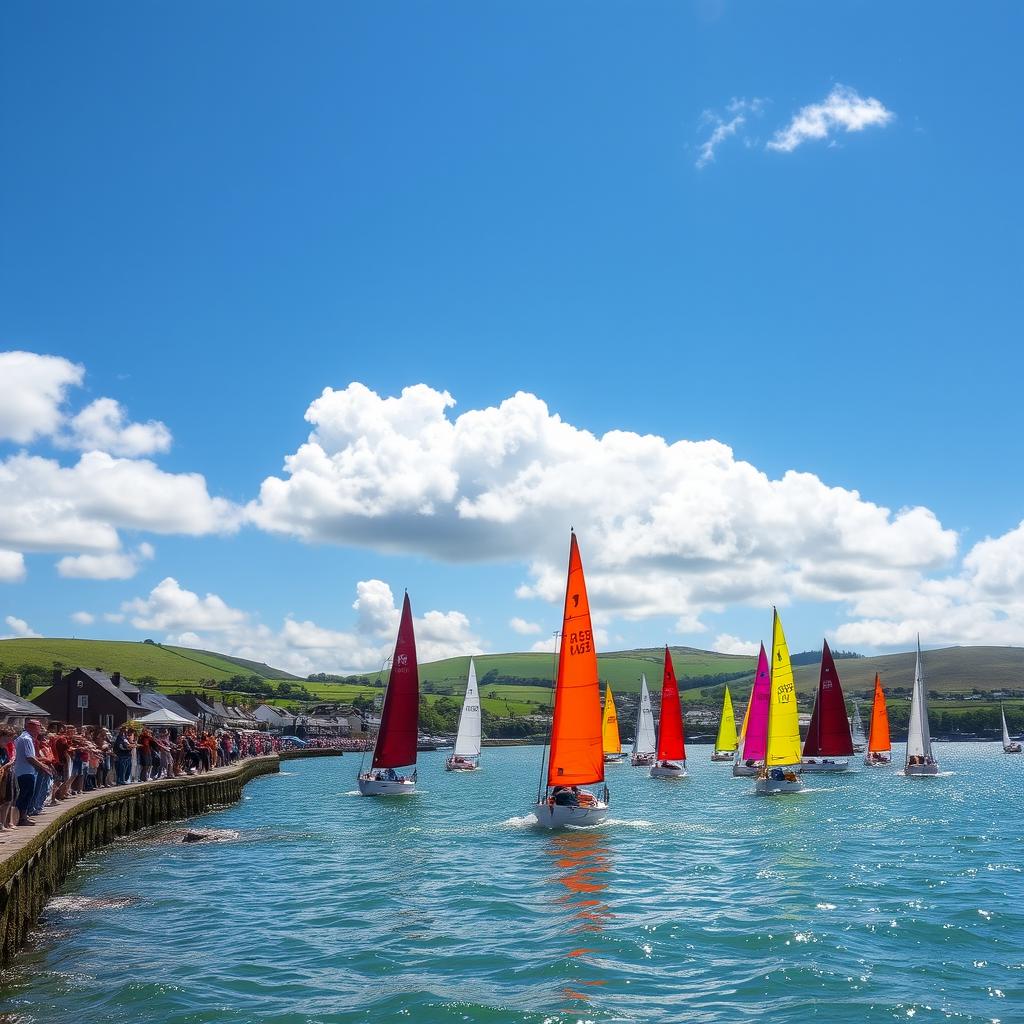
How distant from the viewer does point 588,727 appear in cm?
3494

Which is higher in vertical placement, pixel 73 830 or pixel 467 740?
pixel 73 830

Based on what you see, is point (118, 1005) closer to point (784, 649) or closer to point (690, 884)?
point (690, 884)

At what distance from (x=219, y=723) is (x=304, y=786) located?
63.7 metres

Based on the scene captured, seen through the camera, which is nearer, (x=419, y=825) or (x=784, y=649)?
(x=419, y=825)

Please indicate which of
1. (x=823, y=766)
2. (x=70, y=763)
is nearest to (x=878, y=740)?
(x=823, y=766)

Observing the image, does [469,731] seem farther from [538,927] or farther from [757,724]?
[538,927]

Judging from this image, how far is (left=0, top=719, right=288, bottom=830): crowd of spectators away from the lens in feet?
71.7

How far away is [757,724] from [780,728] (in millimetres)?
13877

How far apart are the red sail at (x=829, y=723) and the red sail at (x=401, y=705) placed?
30.8 meters

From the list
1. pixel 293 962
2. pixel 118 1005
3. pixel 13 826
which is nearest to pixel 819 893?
pixel 293 962

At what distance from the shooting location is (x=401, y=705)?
Result: 53938 mm

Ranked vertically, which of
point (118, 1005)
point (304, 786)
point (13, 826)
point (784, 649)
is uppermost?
point (784, 649)

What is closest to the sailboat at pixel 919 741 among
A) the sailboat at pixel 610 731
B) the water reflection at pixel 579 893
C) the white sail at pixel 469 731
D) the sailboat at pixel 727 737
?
the sailboat at pixel 727 737

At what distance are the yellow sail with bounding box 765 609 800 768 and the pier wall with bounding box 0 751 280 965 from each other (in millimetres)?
29625
